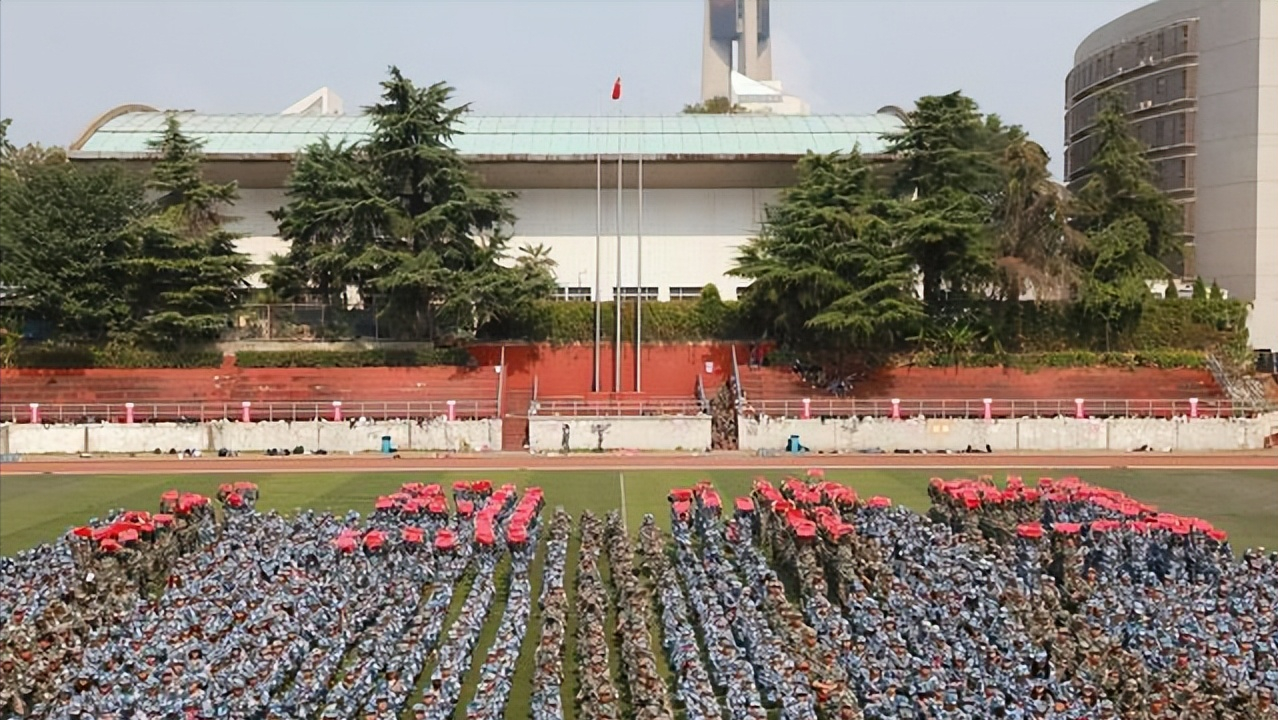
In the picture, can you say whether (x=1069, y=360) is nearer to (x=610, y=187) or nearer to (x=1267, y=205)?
(x=1267, y=205)

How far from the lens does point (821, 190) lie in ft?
126

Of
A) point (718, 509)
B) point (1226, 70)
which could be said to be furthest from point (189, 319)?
point (1226, 70)

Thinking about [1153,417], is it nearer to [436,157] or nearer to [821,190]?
[821,190]

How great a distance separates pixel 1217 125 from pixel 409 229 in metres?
34.2

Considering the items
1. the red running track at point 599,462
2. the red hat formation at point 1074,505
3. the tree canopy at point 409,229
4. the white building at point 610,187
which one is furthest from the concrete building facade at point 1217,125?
the red hat formation at point 1074,505

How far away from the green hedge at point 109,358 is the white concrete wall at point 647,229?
24.4 ft

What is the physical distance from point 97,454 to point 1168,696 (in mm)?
31467

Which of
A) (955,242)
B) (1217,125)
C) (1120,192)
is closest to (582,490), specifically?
(955,242)

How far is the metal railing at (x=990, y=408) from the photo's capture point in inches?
1395

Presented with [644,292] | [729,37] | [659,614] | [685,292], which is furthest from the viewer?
[729,37]

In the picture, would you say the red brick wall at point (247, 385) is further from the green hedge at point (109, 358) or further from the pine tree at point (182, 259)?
the pine tree at point (182, 259)

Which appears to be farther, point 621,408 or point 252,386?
point 252,386

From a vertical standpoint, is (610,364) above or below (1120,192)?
below

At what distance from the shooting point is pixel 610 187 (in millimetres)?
46094
